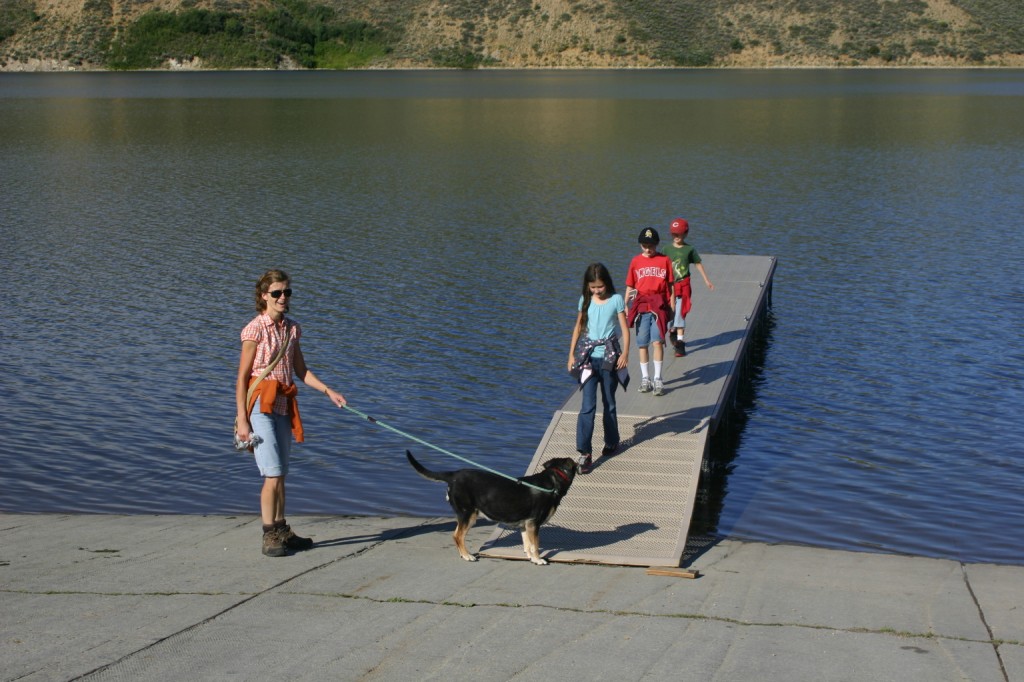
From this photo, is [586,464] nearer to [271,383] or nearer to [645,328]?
[645,328]

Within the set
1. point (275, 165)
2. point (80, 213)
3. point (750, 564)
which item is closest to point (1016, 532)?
point (750, 564)

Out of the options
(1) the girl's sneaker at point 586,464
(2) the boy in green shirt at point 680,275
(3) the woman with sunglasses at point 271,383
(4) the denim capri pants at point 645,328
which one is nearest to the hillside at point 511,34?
(2) the boy in green shirt at point 680,275

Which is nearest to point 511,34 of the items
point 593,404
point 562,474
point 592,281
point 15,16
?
point 15,16

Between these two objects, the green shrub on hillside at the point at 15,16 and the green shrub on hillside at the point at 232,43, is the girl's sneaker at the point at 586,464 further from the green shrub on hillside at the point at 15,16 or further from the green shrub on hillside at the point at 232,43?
the green shrub on hillside at the point at 15,16

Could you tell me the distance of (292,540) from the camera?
9.25 metres

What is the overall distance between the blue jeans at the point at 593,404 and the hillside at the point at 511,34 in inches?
4600

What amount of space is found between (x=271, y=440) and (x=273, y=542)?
0.90m

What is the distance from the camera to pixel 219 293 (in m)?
21.6

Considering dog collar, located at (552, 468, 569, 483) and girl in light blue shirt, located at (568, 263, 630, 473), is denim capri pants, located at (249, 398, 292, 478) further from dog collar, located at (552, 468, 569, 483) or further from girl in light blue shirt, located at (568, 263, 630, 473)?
girl in light blue shirt, located at (568, 263, 630, 473)

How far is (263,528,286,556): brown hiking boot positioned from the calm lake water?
109 inches

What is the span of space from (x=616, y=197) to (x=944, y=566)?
24984mm

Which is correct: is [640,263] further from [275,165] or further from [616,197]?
[275,165]

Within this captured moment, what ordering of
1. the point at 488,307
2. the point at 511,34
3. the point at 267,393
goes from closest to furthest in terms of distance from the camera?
the point at 267,393
the point at 488,307
the point at 511,34

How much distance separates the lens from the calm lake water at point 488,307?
41.1ft
